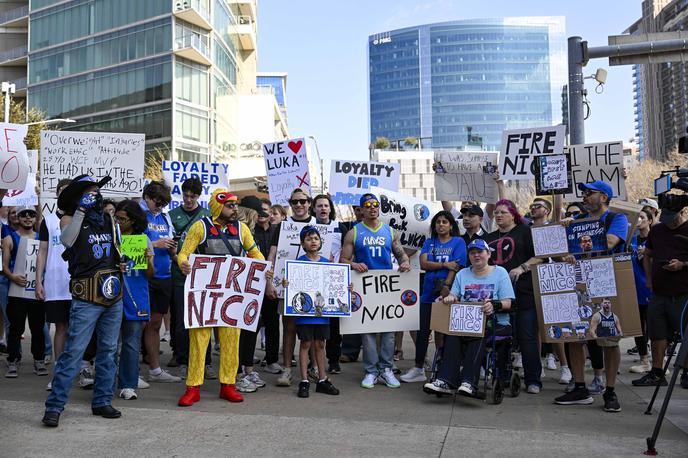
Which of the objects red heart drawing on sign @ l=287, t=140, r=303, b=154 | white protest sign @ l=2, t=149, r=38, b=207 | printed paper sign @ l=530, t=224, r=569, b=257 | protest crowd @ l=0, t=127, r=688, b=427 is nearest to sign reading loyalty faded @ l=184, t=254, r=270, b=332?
protest crowd @ l=0, t=127, r=688, b=427

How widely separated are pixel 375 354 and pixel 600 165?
166 inches

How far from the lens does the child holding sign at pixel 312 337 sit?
758cm

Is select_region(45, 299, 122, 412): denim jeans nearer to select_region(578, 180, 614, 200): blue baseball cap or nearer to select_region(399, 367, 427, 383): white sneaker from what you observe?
select_region(399, 367, 427, 383): white sneaker

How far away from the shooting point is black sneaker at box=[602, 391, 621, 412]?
22.7 feet

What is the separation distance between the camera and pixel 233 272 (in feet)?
24.2

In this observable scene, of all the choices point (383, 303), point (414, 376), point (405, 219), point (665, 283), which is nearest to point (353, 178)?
point (405, 219)

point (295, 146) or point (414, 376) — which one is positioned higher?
point (295, 146)

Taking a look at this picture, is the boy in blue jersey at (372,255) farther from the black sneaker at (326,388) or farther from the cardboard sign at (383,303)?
the black sneaker at (326,388)

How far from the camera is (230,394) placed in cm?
718

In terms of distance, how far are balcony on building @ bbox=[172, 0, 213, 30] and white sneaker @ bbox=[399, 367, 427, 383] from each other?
42818mm

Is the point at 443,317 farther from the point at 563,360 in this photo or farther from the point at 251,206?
the point at 251,206

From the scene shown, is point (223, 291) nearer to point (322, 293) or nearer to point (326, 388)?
point (322, 293)

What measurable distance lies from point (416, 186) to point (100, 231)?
11164cm

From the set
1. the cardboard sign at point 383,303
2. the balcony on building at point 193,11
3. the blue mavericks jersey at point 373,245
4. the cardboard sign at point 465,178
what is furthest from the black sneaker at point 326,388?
the balcony on building at point 193,11
